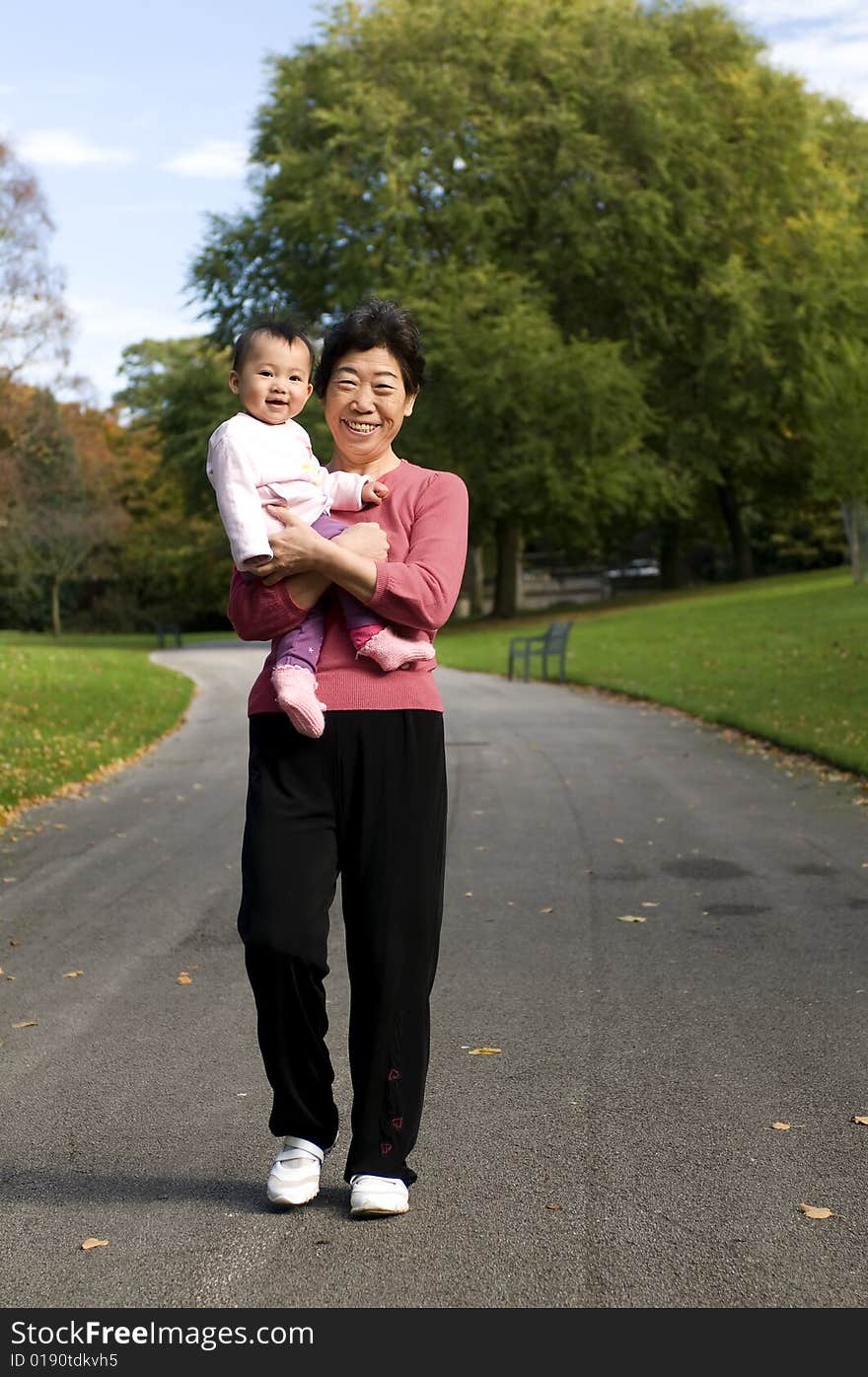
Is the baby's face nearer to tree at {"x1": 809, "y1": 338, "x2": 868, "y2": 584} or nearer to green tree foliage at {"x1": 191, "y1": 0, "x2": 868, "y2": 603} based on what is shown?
tree at {"x1": 809, "y1": 338, "x2": 868, "y2": 584}

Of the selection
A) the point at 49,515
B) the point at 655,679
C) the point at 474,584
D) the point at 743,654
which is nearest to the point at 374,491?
the point at 655,679

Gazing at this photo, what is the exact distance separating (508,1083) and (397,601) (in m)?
2.02

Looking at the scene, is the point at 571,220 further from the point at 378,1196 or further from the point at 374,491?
the point at 378,1196

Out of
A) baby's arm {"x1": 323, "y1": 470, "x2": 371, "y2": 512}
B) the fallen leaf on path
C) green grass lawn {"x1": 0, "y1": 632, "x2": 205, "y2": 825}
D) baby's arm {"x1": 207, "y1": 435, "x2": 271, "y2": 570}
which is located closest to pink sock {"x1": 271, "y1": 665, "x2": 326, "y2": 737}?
baby's arm {"x1": 207, "y1": 435, "x2": 271, "y2": 570}

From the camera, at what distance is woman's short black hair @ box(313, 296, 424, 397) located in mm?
3949

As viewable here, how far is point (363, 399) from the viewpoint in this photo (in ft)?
12.9

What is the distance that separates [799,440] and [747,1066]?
142 ft

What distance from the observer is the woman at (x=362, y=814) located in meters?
3.80

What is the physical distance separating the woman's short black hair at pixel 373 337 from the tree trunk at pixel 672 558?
47.3 meters

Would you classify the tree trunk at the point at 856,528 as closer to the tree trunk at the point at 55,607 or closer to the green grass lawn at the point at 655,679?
the green grass lawn at the point at 655,679

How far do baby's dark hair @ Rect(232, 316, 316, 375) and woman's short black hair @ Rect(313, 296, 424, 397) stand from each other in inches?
2.8

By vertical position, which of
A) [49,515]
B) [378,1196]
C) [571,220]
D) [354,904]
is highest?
[571,220]

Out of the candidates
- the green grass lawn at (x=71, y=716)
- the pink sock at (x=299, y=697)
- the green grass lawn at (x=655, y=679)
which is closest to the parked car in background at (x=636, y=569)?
the green grass lawn at (x=655, y=679)
